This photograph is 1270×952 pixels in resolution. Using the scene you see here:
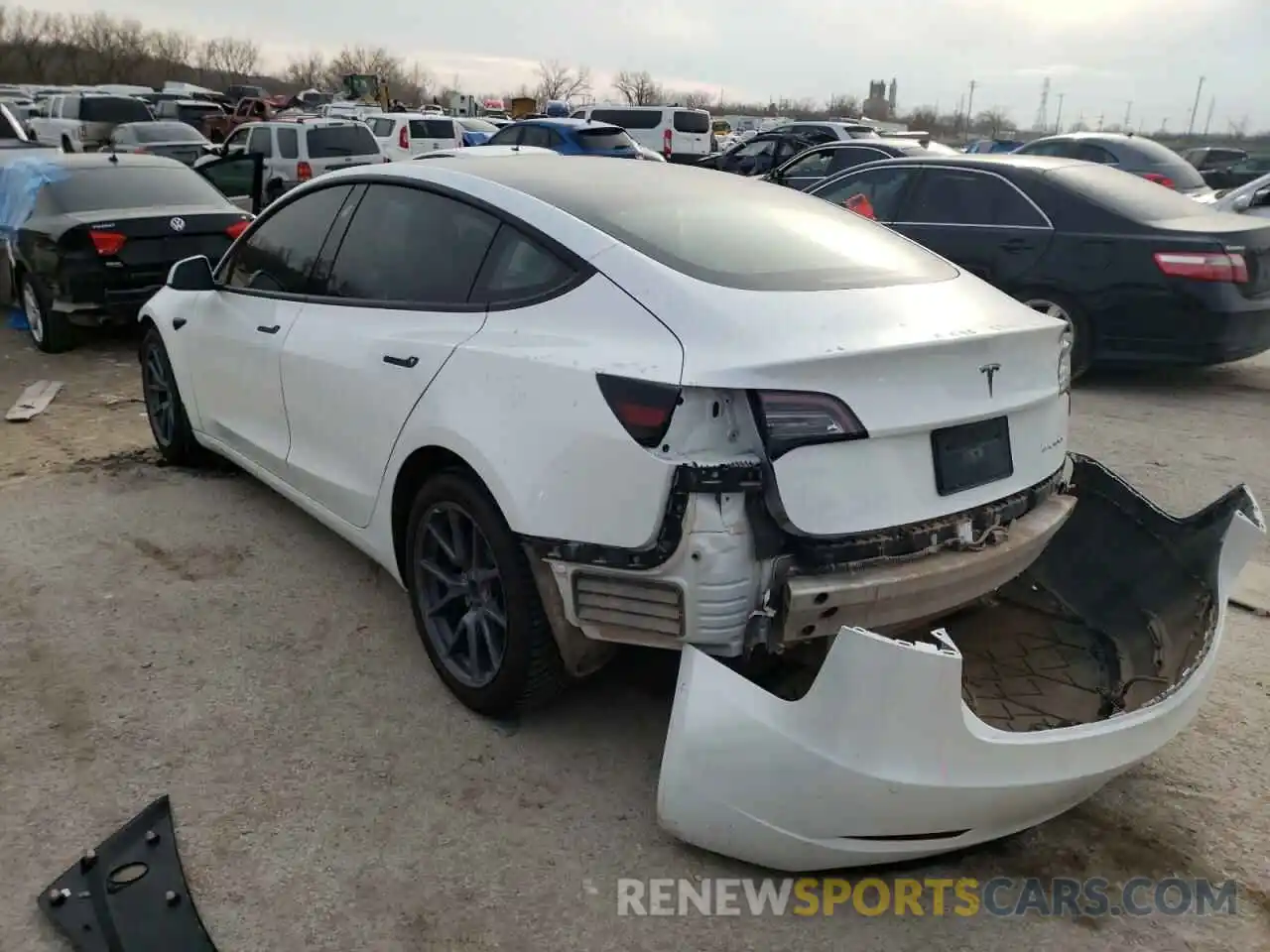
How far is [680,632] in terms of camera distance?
2457mm

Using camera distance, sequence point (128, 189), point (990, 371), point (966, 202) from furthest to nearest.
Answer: point (128, 189) → point (966, 202) → point (990, 371)

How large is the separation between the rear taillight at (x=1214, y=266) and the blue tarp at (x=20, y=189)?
8.37 metres

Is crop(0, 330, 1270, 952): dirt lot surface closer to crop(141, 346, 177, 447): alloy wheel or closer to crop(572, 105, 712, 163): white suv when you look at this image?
crop(141, 346, 177, 447): alloy wheel

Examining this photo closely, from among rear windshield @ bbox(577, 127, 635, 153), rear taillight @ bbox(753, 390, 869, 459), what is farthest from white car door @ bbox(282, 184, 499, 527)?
rear windshield @ bbox(577, 127, 635, 153)

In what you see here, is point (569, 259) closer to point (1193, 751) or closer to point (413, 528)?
point (413, 528)

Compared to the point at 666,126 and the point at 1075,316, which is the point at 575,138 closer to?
the point at 666,126

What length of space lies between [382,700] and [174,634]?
94 cm

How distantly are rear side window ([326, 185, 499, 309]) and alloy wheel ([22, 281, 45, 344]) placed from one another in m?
5.72

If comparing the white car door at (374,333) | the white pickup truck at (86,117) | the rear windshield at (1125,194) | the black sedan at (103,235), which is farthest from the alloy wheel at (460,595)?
the white pickup truck at (86,117)

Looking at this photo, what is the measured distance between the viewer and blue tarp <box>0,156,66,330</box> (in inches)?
321

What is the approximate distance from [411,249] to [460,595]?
1.19 m

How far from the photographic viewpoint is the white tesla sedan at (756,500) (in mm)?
2322

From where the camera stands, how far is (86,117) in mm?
23906

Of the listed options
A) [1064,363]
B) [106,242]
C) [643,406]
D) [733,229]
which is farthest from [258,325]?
[106,242]
